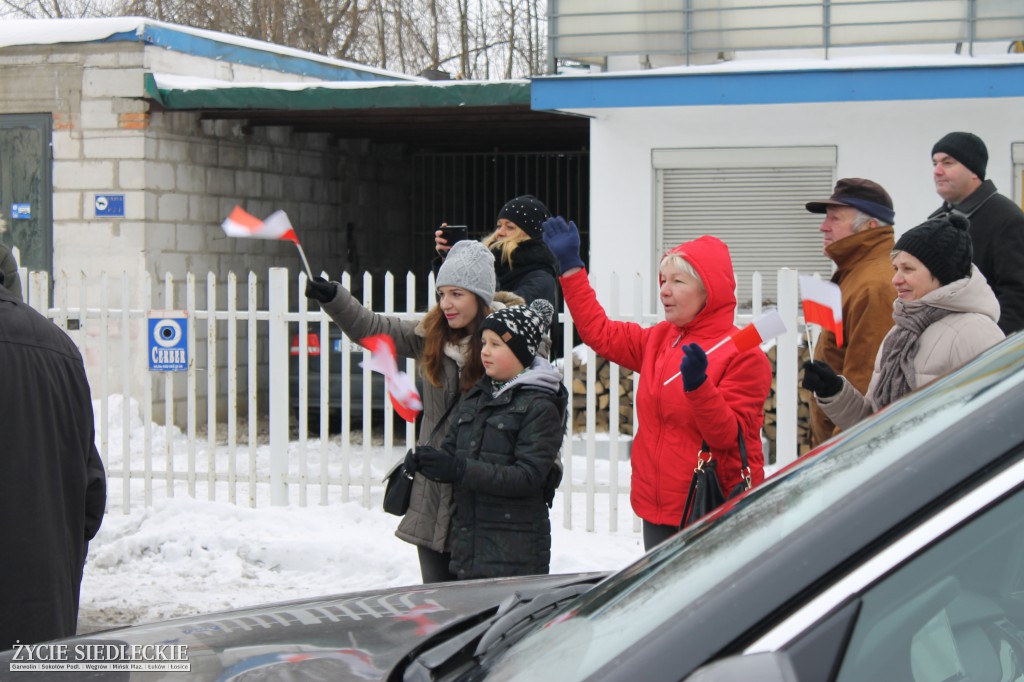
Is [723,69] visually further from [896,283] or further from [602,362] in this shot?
[896,283]

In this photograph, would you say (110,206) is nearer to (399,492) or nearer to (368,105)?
(368,105)

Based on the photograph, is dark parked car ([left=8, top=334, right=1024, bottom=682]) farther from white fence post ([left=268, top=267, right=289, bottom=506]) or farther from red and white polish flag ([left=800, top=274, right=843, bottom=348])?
white fence post ([left=268, top=267, right=289, bottom=506])

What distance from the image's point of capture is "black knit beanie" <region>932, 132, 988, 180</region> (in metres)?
4.79

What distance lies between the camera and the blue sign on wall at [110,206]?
423 inches

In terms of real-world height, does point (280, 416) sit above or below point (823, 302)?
below

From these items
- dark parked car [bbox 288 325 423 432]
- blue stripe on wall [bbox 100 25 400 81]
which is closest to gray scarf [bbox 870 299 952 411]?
dark parked car [bbox 288 325 423 432]

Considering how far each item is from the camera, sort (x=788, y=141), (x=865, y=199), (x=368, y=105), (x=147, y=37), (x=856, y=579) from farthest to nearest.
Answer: (x=147, y=37)
(x=368, y=105)
(x=788, y=141)
(x=865, y=199)
(x=856, y=579)

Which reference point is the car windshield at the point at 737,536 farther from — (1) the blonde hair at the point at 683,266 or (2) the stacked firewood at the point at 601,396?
(2) the stacked firewood at the point at 601,396

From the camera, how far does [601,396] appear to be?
9.27 m

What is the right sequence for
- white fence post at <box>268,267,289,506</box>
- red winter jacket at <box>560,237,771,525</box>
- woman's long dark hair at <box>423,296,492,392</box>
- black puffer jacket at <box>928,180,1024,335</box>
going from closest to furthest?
red winter jacket at <box>560,237,771,525</box>, woman's long dark hair at <box>423,296,492,392</box>, black puffer jacket at <box>928,180,1024,335</box>, white fence post at <box>268,267,289,506</box>

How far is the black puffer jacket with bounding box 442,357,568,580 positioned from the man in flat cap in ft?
3.56

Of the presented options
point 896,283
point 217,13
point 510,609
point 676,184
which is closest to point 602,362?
point 676,184

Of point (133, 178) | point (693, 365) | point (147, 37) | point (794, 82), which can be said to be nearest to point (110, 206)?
point (133, 178)

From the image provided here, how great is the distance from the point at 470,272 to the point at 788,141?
631 centimetres
